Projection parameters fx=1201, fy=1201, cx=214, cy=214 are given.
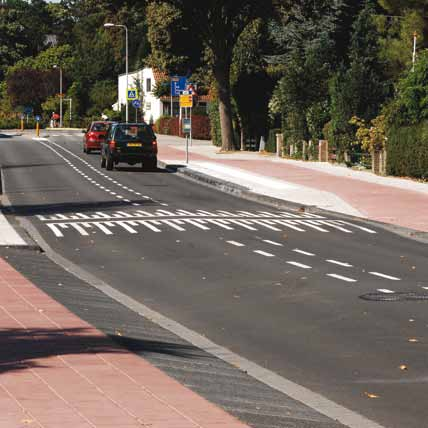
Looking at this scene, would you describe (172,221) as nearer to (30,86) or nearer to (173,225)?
(173,225)

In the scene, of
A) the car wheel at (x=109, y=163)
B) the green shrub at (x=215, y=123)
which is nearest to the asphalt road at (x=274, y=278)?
the car wheel at (x=109, y=163)

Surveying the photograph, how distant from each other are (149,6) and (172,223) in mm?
39419

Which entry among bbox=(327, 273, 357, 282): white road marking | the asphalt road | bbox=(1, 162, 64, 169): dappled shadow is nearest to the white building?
bbox=(1, 162, 64, 169): dappled shadow

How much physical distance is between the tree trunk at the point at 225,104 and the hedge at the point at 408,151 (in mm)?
21341

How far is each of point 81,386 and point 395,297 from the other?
6.71 meters

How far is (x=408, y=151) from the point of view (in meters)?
38.9

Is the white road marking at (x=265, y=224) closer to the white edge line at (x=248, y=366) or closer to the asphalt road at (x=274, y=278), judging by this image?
the asphalt road at (x=274, y=278)

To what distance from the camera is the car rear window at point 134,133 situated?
44.5 metres

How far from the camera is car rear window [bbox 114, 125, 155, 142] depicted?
1752 inches

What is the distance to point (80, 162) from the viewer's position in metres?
51.0

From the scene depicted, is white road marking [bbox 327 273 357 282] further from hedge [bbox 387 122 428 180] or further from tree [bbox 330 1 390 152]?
tree [bbox 330 1 390 152]

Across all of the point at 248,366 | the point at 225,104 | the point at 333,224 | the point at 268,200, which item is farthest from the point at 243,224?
the point at 225,104

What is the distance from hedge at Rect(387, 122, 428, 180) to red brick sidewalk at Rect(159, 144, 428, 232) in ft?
5.25

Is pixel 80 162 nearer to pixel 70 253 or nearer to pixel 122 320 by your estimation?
pixel 70 253
